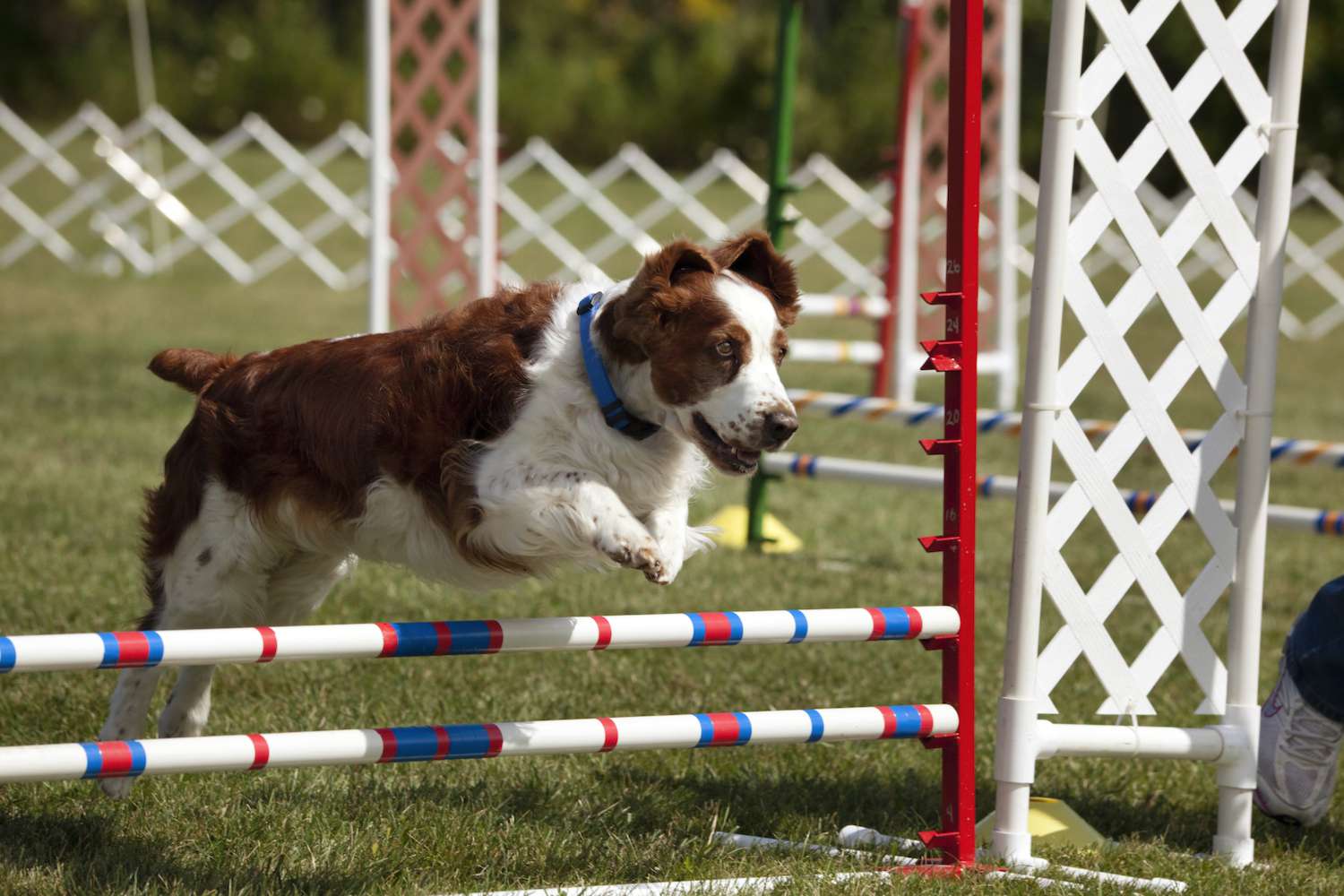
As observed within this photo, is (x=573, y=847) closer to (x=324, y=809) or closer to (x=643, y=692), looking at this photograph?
(x=324, y=809)

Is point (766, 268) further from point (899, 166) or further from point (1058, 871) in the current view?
point (899, 166)

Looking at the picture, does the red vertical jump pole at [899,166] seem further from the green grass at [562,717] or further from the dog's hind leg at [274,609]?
the dog's hind leg at [274,609]

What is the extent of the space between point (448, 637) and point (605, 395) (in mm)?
598

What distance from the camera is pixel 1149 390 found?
335 cm

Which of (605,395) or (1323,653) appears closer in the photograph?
(605,395)

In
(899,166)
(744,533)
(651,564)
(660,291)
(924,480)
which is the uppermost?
(899,166)

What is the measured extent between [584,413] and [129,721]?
4.19 ft

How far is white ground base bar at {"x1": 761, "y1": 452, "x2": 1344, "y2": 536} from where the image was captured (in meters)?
5.13

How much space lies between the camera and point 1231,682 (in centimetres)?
351

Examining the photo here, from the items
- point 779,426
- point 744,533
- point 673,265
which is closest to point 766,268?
point 673,265

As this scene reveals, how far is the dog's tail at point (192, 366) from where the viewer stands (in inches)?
140

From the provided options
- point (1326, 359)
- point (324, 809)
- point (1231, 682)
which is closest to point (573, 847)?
point (324, 809)

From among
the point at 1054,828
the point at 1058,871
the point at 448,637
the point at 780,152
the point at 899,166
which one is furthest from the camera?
the point at 899,166

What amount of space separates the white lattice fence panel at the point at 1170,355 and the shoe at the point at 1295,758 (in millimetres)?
219
